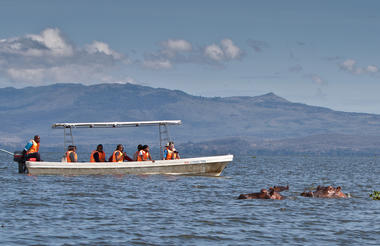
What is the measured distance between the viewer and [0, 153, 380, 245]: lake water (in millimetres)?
18219

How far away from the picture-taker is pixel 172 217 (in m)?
22.1

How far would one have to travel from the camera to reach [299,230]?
1986 centimetres

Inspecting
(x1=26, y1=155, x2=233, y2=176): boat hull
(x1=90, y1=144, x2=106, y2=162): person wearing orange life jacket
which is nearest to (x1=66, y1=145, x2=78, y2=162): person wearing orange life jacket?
(x1=26, y1=155, x2=233, y2=176): boat hull

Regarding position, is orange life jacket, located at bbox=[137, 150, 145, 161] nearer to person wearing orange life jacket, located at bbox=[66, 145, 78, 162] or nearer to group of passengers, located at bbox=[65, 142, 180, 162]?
group of passengers, located at bbox=[65, 142, 180, 162]

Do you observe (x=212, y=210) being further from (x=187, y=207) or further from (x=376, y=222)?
(x=376, y=222)

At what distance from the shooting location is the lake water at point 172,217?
18219 millimetres

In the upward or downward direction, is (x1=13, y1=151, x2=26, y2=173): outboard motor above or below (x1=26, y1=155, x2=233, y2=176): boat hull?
above

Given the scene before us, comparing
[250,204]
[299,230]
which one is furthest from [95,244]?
[250,204]

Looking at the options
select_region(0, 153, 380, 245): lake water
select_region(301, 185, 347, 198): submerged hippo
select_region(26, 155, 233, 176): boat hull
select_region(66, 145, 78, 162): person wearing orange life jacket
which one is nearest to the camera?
select_region(0, 153, 380, 245): lake water

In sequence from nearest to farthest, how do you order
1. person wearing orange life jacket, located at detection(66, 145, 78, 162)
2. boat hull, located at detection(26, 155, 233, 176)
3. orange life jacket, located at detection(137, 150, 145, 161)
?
boat hull, located at detection(26, 155, 233, 176), person wearing orange life jacket, located at detection(66, 145, 78, 162), orange life jacket, located at detection(137, 150, 145, 161)

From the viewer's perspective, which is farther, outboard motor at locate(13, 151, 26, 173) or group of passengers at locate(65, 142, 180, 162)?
outboard motor at locate(13, 151, 26, 173)

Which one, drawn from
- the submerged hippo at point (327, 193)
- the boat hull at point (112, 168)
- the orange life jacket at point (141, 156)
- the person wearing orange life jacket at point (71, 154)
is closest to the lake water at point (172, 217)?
the submerged hippo at point (327, 193)

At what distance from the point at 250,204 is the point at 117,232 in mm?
8315

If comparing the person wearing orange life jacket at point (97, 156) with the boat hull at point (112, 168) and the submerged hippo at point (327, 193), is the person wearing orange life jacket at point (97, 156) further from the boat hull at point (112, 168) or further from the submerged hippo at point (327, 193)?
the submerged hippo at point (327, 193)
